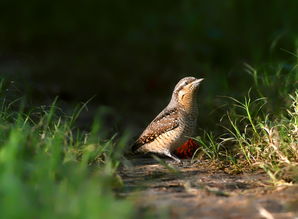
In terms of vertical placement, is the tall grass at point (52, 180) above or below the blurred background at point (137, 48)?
above

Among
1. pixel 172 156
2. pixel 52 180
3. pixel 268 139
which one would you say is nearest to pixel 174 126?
pixel 172 156

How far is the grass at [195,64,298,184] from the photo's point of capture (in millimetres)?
5906

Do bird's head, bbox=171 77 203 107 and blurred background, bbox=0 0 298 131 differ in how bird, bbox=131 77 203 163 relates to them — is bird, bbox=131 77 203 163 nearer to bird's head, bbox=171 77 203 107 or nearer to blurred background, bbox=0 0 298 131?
bird's head, bbox=171 77 203 107

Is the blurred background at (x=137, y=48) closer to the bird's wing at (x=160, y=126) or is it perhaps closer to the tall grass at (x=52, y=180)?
the bird's wing at (x=160, y=126)

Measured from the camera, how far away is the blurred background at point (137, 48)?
968 centimetres

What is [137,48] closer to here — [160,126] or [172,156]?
[160,126]

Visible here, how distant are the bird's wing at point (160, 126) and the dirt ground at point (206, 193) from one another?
2.51 feet

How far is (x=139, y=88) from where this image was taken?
11250 mm

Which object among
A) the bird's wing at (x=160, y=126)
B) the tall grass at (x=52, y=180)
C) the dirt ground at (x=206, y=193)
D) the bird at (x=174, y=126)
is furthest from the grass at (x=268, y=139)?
the tall grass at (x=52, y=180)

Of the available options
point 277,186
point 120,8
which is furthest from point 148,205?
point 120,8

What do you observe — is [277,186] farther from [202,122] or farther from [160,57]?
[160,57]

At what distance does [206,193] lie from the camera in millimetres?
5375

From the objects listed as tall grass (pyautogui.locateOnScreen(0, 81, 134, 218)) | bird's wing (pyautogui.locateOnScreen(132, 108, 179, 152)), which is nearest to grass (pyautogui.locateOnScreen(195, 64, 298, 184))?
bird's wing (pyautogui.locateOnScreen(132, 108, 179, 152))

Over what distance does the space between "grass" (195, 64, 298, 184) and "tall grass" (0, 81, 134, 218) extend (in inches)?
48.0
